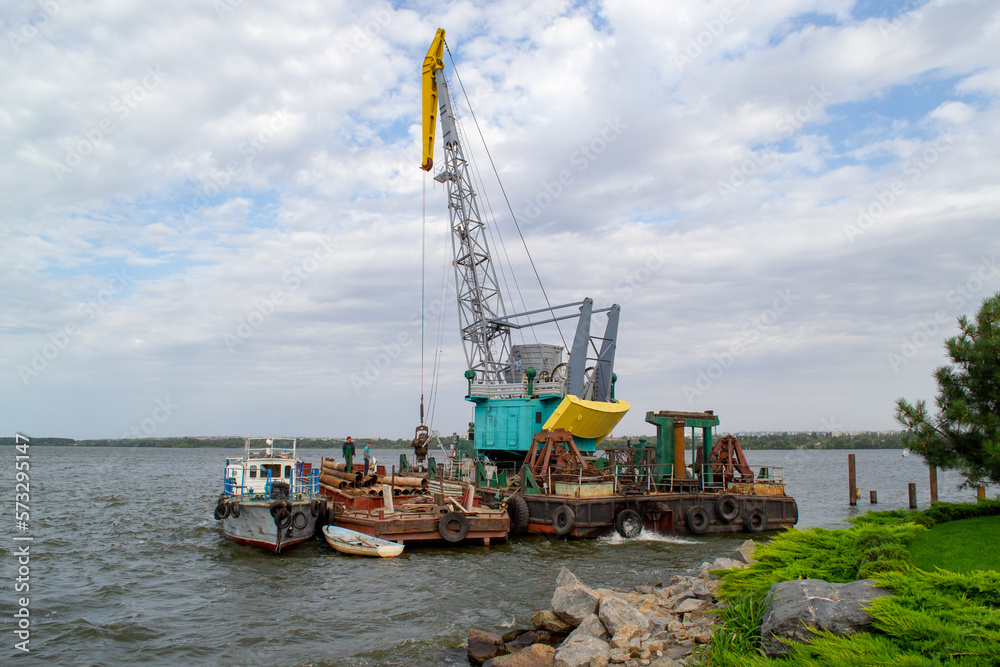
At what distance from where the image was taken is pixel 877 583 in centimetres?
737

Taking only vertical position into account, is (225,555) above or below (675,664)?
below

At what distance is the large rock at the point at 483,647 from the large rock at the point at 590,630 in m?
1.55

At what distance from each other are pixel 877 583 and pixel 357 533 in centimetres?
1682

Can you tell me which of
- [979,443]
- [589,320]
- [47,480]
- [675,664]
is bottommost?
[47,480]

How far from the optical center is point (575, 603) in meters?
12.0

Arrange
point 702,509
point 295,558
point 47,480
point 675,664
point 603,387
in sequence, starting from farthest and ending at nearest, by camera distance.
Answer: point 47,480, point 603,387, point 702,509, point 295,558, point 675,664

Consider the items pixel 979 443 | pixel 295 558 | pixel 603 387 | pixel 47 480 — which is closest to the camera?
pixel 979 443

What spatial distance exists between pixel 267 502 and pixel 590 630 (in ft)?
46.4

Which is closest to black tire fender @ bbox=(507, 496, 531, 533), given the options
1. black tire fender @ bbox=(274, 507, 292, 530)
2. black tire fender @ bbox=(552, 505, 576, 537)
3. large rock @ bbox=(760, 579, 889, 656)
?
black tire fender @ bbox=(552, 505, 576, 537)

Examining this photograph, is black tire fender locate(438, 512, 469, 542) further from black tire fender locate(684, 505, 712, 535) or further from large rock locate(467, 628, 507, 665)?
large rock locate(467, 628, 507, 665)

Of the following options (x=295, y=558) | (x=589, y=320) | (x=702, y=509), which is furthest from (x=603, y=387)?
(x=295, y=558)

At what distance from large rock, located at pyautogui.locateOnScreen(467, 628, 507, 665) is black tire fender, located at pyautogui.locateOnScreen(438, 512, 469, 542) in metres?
9.81

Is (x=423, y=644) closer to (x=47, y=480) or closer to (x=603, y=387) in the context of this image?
(x=603, y=387)

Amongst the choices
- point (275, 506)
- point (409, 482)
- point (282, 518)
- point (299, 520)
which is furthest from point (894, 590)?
point (409, 482)
